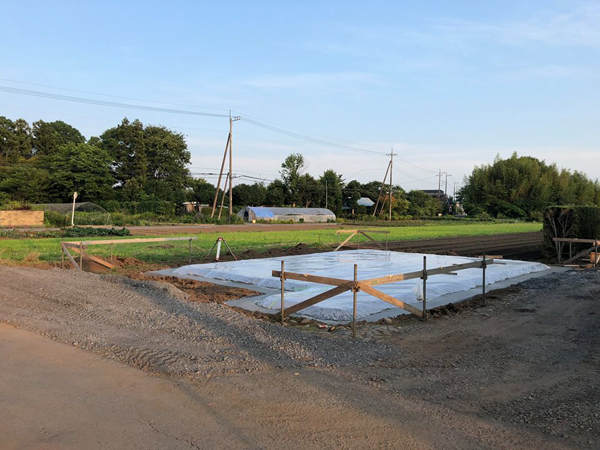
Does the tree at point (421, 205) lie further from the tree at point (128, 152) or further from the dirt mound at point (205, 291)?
the dirt mound at point (205, 291)

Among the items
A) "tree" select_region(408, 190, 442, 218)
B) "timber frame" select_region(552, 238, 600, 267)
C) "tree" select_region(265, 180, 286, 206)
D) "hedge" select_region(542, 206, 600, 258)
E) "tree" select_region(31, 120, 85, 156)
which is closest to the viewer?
"timber frame" select_region(552, 238, 600, 267)

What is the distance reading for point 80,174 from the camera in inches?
2552

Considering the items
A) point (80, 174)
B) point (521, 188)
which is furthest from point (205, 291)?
point (521, 188)

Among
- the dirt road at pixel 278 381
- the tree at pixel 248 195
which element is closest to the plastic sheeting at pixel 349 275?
the dirt road at pixel 278 381

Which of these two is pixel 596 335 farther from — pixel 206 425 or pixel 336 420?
pixel 206 425

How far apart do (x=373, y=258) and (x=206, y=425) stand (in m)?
14.9

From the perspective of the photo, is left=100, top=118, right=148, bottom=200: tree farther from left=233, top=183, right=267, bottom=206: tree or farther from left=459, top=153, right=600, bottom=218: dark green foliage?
left=459, top=153, right=600, bottom=218: dark green foliage

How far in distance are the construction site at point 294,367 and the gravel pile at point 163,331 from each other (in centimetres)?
3

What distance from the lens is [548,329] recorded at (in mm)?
8695

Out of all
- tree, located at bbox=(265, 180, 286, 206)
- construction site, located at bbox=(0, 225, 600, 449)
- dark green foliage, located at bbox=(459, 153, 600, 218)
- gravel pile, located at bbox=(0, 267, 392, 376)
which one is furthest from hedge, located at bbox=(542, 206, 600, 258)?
dark green foliage, located at bbox=(459, 153, 600, 218)

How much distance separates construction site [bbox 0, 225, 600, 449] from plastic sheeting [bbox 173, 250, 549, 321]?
3.4 inches

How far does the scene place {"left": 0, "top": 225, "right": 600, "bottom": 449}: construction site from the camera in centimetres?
420

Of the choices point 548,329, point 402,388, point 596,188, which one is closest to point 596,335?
point 548,329

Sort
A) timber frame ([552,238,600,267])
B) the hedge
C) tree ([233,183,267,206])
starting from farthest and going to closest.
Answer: tree ([233,183,267,206]) → the hedge → timber frame ([552,238,600,267])
